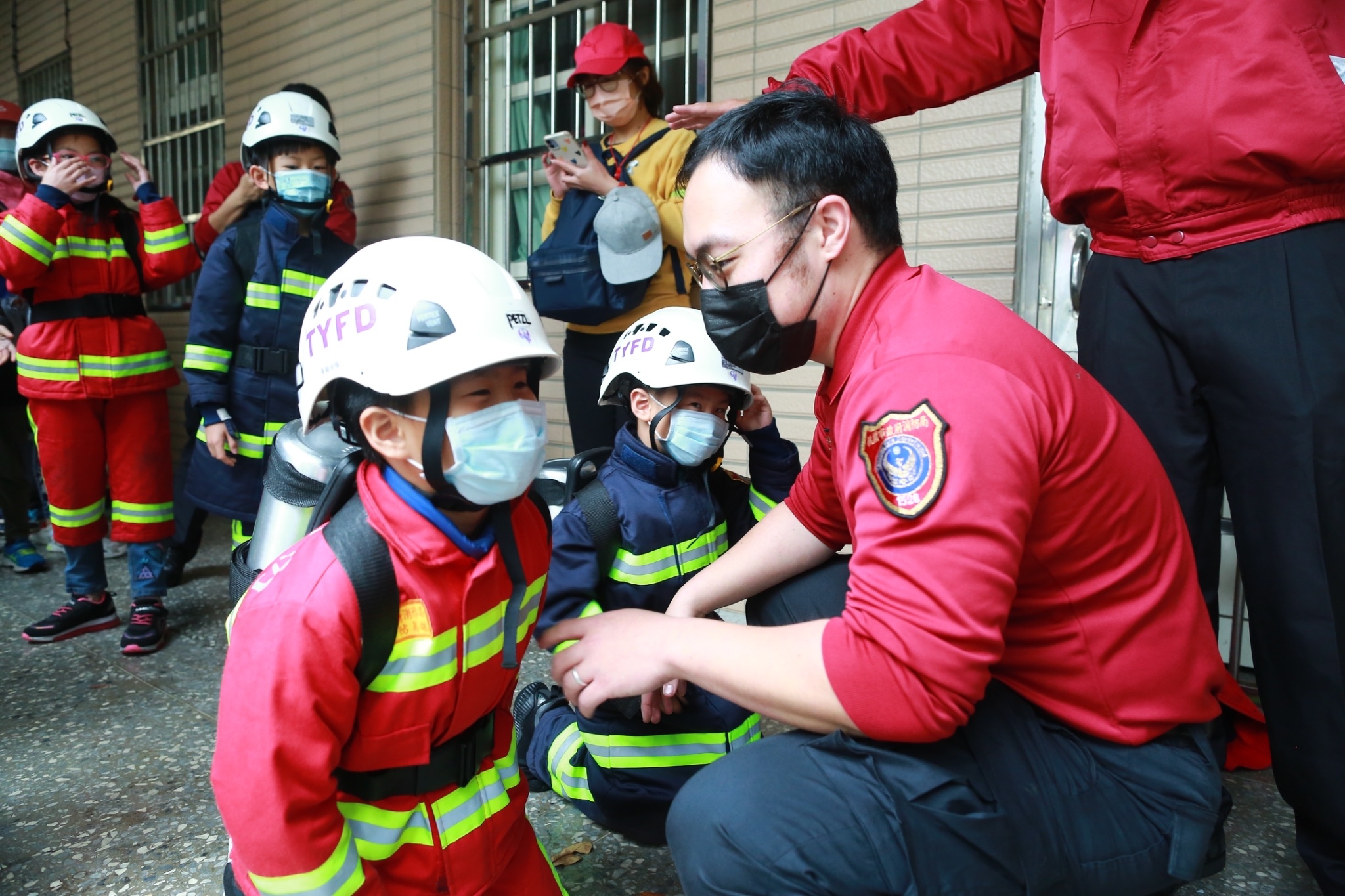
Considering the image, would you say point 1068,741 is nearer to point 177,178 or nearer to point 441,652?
point 441,652

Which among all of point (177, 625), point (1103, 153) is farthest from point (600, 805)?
point (177, 625)

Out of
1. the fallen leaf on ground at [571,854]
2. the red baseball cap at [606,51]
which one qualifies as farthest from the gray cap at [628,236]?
the fallen leaf on ground at [571,854]

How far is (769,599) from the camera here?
1.94 meters

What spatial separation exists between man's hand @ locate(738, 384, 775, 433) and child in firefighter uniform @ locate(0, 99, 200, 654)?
8.54 ft

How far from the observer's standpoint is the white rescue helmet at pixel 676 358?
96.4 inches

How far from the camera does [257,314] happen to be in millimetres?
3562

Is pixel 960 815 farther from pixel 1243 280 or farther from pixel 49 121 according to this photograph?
pixel 49 121

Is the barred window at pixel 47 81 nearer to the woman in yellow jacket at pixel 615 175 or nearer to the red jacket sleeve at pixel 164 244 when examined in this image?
the red jacket sleeve at pixel 164 244

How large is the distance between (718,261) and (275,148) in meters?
2.79

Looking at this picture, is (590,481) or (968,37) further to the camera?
(590,481)

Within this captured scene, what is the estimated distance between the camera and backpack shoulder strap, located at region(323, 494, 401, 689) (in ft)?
4.54

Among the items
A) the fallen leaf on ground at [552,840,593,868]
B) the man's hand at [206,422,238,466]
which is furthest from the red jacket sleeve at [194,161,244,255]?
the fallen leaf on ground at [552,840,593,868]

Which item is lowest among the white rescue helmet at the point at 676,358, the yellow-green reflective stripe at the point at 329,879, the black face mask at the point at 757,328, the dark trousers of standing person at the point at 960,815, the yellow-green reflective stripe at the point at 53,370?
the yellow-green reflective stripe at the point at 329,879

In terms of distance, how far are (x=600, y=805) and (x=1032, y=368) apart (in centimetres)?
158
